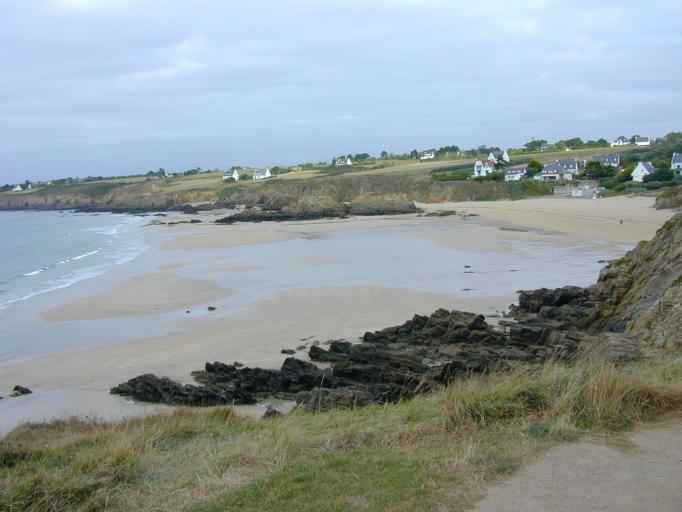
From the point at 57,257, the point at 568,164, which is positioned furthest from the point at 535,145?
the point at 57,257

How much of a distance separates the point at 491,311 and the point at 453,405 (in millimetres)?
10148

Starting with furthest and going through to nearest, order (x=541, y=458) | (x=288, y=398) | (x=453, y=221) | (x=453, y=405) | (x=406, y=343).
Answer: (x=453, y=221) < (x=406, y=343) < (x=288, y=398) < (x=453, y=405) < (x=541, y=458)

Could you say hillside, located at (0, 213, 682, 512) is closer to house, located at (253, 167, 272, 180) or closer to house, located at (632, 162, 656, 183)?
house, located at (632, 162, 656, 183)

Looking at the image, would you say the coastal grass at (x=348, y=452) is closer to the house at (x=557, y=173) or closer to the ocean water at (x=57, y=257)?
the ocean water at (x=57, y=257)

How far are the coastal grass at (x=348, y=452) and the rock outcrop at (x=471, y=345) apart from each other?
2.07 metres

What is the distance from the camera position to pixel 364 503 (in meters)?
3.89

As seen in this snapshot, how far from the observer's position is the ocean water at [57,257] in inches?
1005

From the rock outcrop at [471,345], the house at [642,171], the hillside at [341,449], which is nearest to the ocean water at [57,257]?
the rock outcrop at [471,345]

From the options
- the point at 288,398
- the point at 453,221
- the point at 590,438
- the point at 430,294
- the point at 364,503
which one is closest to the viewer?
the point at 364,503

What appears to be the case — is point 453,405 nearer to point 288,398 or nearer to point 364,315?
point 288,398

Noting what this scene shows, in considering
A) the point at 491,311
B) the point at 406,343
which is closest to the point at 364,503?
the point at 406,343

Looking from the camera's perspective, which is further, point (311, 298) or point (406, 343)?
point (311, 298)

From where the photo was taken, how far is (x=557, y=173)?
7494cm

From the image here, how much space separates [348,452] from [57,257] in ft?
116
